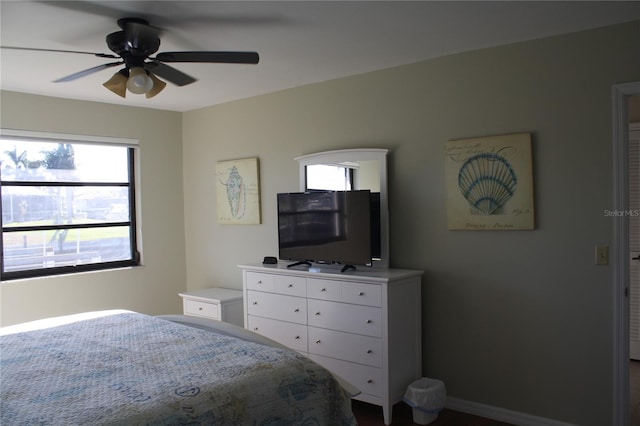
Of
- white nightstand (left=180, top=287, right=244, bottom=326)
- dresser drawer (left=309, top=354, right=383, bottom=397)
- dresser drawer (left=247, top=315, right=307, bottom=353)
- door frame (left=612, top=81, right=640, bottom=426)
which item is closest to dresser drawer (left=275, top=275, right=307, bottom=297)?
dresser drawer (left=247, top=315, right=307, bottom=353)

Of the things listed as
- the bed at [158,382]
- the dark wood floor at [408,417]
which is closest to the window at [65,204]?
the bed at [158,382]

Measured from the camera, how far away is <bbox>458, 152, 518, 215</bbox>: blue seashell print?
3279 millimetres

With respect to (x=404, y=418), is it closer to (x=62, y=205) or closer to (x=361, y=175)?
(x=361, y=175)

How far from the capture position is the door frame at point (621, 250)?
2893 millimetres

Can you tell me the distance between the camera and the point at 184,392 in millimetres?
1792

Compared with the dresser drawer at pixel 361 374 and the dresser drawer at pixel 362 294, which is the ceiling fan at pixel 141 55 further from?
the dresser drawer at pixel 361 374

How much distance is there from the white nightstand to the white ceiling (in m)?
1.94

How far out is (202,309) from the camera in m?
4.72

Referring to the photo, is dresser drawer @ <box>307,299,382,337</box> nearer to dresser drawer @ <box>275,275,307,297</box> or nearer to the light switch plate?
dresser drawer @ <box>275,275,307,297</box>

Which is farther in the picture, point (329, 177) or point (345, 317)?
Result: point (329, 177)

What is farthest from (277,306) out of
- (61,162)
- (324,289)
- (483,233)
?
(61,162)

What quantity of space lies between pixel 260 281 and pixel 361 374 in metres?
1.09

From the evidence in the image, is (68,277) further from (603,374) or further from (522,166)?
(603,374)

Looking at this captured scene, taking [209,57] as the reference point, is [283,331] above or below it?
below
